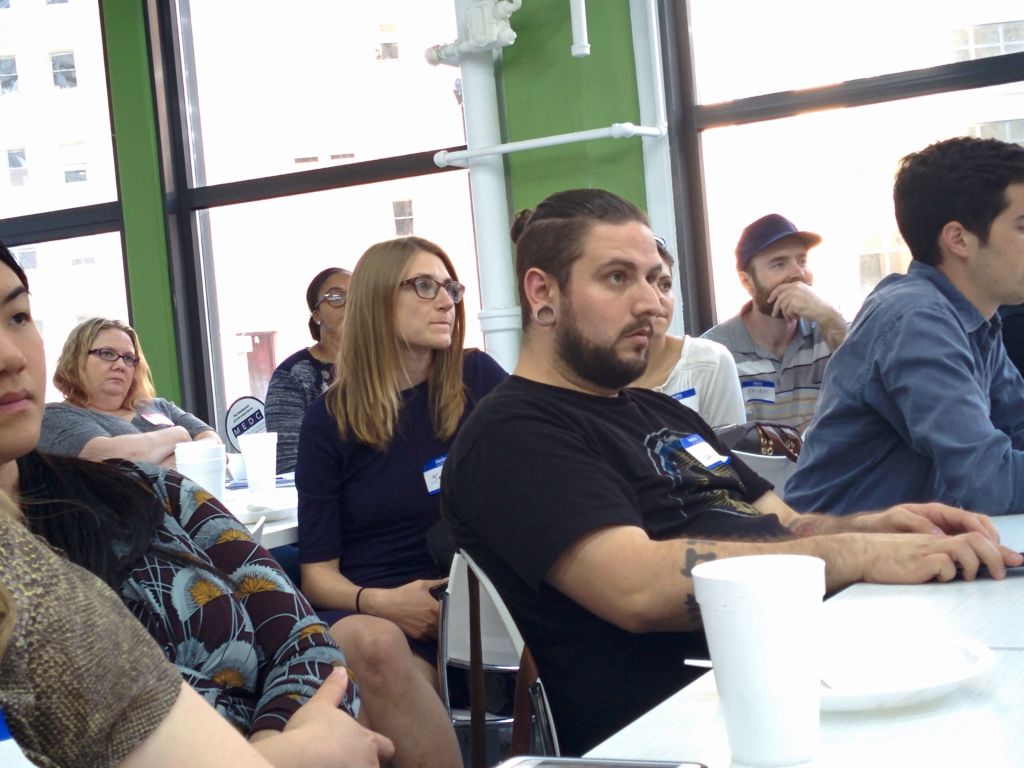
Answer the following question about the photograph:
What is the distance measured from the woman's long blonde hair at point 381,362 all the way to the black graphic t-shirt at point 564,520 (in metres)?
0.85

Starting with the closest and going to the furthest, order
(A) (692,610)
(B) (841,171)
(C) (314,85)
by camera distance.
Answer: (A) (692,610), (B) (841,171), (C) (314,85)

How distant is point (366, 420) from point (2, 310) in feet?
4.49

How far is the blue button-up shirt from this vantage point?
1920 mm

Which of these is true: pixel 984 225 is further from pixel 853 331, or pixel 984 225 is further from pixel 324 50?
pixel 324 50

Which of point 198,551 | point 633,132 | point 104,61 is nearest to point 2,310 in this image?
point 198,551

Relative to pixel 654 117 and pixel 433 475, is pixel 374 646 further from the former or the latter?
pixel 654 117

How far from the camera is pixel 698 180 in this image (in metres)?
4.54

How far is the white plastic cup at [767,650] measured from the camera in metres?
0.79

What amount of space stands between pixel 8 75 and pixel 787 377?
4.33 m

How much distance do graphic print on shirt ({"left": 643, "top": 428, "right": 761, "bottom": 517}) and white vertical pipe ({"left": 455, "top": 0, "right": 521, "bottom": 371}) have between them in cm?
266

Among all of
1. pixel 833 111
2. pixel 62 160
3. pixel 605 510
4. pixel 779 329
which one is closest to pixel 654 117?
pixel 833 111

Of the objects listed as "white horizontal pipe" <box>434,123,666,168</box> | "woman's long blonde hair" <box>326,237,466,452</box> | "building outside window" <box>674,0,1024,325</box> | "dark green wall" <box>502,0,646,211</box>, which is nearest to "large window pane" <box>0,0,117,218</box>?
"white horizontal pipe" <box>434,123,666,168</box>

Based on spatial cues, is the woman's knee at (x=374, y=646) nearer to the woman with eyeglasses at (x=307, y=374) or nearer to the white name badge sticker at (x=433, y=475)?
the white name badge sticker at (x=433, y=475)

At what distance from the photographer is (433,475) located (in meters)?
2.57
